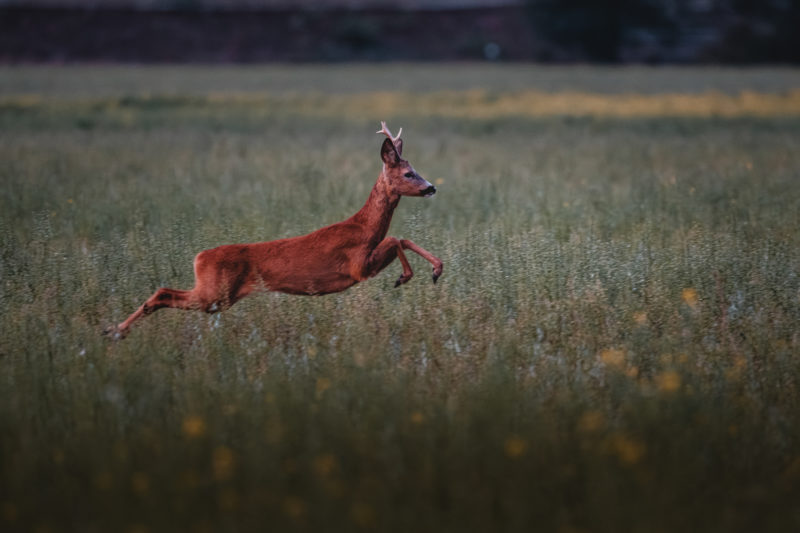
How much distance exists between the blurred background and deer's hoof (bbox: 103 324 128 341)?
187ft

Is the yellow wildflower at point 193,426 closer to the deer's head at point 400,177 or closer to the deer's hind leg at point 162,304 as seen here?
the deer's hind leg at point 162,304

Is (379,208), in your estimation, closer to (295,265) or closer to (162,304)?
(295,265)

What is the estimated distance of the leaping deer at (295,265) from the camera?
6.16 m

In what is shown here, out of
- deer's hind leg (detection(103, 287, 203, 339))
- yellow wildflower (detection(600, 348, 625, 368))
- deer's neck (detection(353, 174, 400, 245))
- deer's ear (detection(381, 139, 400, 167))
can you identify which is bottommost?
yellow wildflower (detection(600, 348, 625, 368))

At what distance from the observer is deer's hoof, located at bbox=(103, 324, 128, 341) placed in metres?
6.19

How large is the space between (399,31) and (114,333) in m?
65.8

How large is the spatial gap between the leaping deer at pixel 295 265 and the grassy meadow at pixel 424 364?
279 millimetres

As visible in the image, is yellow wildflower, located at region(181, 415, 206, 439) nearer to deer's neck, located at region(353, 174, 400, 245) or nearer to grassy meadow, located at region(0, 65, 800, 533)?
grassy meadow, located at region(0, 65, 800, 533)

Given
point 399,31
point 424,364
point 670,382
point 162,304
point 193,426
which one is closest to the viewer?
point 193,426

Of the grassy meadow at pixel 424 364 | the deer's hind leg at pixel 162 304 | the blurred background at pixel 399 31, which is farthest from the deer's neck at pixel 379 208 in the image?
the blurred background at pixel 399 31

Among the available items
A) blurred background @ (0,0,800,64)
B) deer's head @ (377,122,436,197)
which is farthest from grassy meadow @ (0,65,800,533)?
blurred background @ (0,0,800,64)

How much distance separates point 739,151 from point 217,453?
14.1 metres

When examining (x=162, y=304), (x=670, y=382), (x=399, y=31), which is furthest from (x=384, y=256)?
(x=399, y=31)

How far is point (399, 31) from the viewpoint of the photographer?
6975cm
